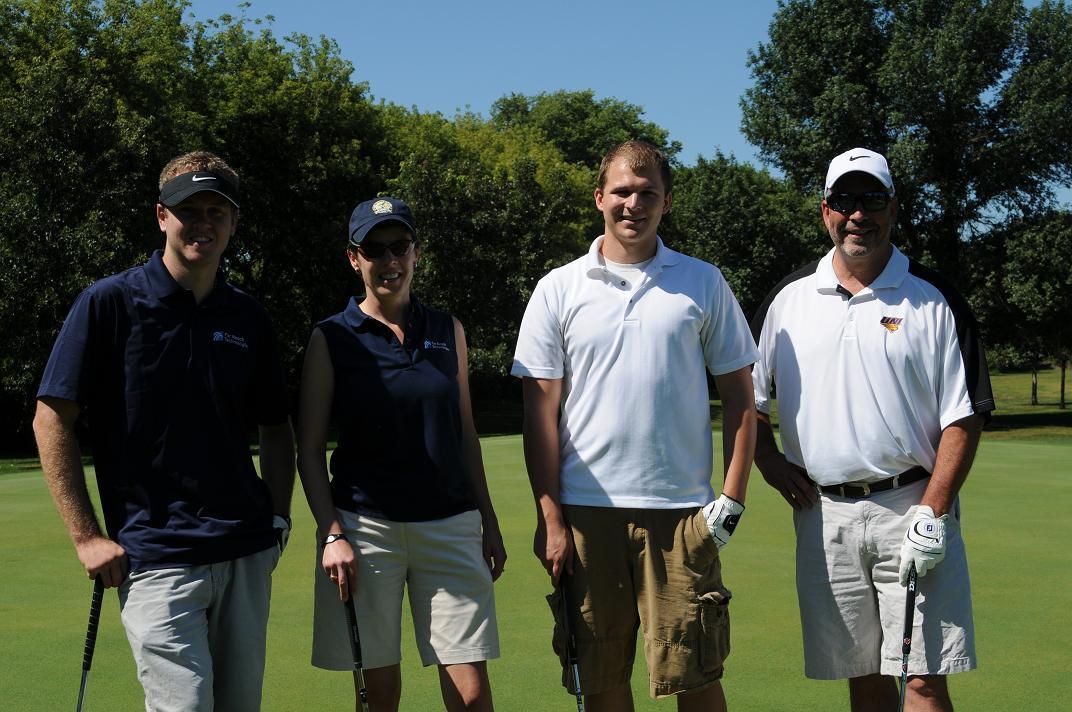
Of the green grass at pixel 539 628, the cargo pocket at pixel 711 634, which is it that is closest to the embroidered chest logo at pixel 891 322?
the cargo pocket at pixel 711 634

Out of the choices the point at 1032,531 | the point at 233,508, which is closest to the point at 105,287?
the point at 233,508

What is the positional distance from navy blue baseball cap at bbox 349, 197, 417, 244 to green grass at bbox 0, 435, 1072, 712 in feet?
6.99

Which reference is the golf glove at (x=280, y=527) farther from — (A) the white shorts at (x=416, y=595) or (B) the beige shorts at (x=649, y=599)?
(B) the beige shorts at (x=649, y=599)

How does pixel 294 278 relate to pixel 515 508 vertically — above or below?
above

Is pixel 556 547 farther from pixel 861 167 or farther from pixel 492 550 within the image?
pixel 861 167

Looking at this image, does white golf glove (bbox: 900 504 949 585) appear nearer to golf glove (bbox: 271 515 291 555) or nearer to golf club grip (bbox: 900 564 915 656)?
golf club grip (bbox: 900 564 915 656)

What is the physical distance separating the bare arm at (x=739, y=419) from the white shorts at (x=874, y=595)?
44 cm

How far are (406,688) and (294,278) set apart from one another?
3223 cm

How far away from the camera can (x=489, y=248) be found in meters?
31.5

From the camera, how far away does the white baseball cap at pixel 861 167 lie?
167 inches

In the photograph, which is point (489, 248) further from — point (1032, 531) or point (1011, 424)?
point (1032, 531)

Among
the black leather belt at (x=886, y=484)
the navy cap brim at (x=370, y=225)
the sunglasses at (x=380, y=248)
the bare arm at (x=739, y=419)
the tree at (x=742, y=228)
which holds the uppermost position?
the tree at (x=742, y=228)

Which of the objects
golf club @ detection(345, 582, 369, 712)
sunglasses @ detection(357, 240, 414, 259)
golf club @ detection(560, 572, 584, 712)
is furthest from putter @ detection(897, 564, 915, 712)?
sunglasses @ detection(357, 240, 414, 259)

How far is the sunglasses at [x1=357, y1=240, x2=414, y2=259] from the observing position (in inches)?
163
